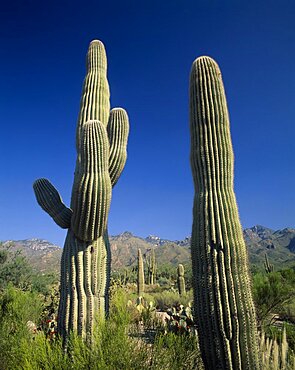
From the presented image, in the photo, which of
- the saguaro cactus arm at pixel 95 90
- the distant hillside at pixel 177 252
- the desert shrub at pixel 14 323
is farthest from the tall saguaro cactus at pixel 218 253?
the distant hillside at pixel 177 252

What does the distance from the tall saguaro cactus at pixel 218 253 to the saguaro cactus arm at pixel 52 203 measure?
2532mm

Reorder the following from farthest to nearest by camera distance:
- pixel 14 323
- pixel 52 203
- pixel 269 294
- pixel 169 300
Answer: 1. pixel 169 300
2. pixel 269 294
3. pixel 52 203
4. pixel 14 323

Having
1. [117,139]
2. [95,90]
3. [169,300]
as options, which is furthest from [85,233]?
[169,300]

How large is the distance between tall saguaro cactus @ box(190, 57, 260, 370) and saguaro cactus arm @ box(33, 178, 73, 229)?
8.31ft

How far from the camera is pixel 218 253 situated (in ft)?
14.4

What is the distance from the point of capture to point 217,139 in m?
5.06

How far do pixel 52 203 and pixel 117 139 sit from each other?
185cm

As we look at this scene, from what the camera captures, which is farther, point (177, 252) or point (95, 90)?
A: point (177, 252)

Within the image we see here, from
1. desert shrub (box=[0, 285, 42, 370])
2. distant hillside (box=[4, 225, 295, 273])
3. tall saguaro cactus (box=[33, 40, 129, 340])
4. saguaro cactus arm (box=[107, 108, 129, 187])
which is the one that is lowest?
desert shrub (box=[0, 285, 42, 370])

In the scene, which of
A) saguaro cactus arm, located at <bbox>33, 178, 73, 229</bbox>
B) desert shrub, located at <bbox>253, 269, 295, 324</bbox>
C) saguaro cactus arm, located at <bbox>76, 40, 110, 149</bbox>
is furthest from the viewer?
desert shrub, located at <bbox>253, 269, 295, 324</bbox>

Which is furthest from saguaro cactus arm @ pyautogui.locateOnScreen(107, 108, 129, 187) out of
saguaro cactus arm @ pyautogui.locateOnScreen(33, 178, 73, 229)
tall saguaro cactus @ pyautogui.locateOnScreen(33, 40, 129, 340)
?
saguaro cactus arm @ pyautogui.locateOnScreen(33, 178, 73, 229)

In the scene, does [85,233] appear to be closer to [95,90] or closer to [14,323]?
[14,323]

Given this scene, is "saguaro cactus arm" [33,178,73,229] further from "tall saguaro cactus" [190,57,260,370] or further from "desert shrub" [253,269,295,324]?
"desert shrub" [253,269,295,324]

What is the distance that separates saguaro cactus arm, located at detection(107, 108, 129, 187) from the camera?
264 inches
